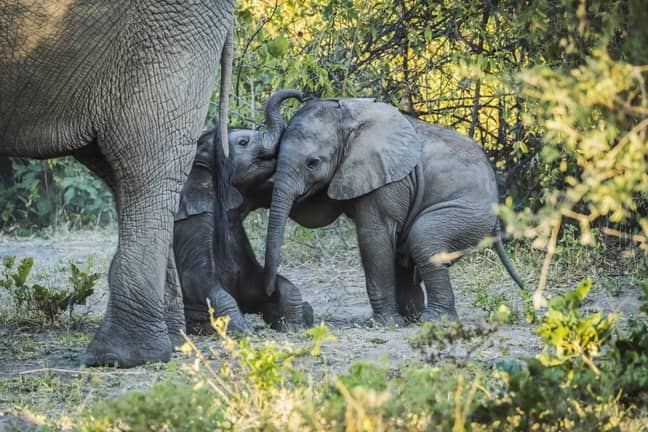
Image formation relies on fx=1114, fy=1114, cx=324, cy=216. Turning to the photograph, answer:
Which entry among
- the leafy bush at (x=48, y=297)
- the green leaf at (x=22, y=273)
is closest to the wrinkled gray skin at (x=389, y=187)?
the leafy bush at (x=48, y=297)

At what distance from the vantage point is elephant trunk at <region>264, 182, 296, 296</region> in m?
6.65

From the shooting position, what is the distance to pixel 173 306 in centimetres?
594

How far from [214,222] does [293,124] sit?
2.73 feet

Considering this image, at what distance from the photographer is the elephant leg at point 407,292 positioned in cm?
743

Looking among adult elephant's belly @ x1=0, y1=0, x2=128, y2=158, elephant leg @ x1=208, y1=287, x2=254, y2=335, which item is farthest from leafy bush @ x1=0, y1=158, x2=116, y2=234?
adult elephant's belly @ x1=0, y1=0, x2=128, y2=158

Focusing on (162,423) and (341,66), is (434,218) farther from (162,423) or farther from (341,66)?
(162,423)

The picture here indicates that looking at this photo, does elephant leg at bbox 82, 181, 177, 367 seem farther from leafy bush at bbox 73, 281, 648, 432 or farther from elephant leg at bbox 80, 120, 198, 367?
leafy bush at bbox 73, 281, 648, 432

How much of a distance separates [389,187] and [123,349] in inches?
88.1

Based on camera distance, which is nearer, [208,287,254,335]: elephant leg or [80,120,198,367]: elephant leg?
[80,120,198,367]: elephant leg

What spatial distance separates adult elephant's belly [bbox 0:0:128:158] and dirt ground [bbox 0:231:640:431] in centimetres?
108

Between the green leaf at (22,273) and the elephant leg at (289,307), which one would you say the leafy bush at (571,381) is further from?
the green leaf at (22,273)

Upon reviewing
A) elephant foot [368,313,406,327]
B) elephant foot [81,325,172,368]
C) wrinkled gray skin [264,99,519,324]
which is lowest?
elephant foot [368,313,406,327]

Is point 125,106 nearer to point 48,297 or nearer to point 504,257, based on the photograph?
point 48,297

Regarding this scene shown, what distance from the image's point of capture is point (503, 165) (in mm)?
9578
